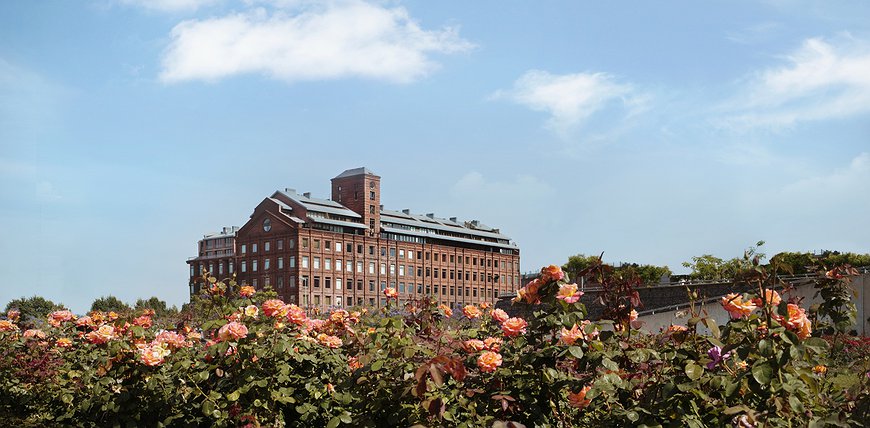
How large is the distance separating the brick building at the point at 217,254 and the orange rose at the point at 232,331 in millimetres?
91998

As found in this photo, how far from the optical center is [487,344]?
15.1ft

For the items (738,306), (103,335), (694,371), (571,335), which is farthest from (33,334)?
(738,306)

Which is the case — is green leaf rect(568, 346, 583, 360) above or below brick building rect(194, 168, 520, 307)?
below

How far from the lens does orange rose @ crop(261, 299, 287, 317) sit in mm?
5301

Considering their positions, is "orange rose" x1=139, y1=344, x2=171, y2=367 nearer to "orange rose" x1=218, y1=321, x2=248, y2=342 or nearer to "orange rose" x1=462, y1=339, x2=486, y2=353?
"orange rose" x1=218, y1=321, x2=248, y2=342

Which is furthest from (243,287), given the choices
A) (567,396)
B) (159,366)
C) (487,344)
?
(567,396)

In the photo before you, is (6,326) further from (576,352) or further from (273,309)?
(576,352)

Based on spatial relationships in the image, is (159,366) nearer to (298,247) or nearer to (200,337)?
(200,337)

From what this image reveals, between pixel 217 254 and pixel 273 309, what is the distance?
10514 cm

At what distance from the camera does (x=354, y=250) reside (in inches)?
3553

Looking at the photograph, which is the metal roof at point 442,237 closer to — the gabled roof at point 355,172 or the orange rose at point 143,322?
the gabled roof at point 355,172

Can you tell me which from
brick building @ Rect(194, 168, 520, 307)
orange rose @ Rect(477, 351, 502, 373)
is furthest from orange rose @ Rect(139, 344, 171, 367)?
brick building @ Rect(194, 168, 520, 307)

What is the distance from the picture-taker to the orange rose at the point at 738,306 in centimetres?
374

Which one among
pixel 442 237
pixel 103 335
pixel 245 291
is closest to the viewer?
pixel 103 335
